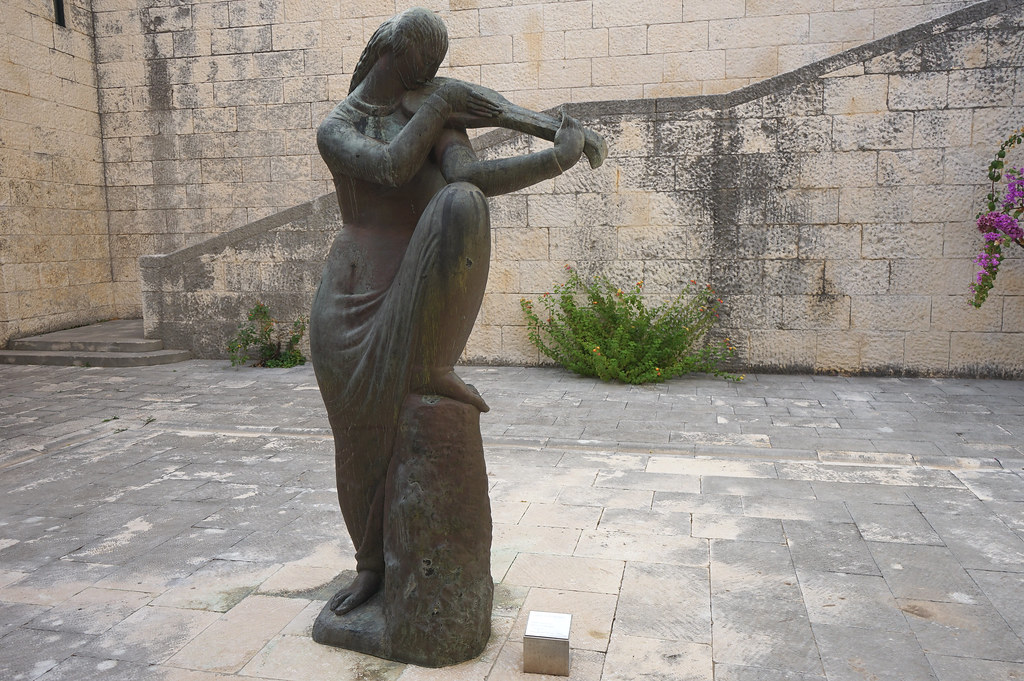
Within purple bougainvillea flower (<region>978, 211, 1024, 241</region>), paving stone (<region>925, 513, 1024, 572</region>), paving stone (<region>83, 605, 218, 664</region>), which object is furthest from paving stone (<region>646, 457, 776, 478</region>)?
purple bougainvillea flower (<region>978, 211, 1024, 241</region>)

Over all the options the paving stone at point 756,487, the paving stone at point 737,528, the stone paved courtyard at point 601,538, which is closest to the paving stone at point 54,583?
the stone paved courtyard at point 601,538

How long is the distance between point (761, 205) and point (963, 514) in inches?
161

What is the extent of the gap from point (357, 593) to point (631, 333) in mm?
5004

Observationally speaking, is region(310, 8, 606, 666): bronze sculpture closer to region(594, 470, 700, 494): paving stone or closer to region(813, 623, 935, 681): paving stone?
region(813, 623, 935, 681): paving stone

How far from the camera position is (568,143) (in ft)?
8.66

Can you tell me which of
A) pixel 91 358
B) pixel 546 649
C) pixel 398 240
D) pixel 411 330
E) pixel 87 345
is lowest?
pixel 546 649

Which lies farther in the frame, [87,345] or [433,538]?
[87,345]

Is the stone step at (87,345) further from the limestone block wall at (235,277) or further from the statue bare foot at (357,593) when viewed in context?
the statue bare foot at (357,593)

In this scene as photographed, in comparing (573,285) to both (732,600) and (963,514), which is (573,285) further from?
(732,600)

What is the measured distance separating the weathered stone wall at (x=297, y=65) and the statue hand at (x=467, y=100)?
24.0 ft

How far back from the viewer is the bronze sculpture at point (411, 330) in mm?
2545

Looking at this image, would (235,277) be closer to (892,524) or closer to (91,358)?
(91,358)

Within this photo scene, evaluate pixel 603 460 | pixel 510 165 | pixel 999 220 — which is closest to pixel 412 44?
pixel 510 165

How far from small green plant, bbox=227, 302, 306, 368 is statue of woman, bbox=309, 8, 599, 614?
602cm
